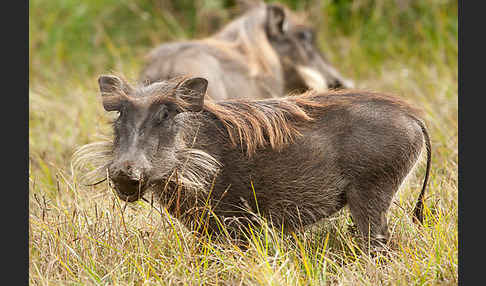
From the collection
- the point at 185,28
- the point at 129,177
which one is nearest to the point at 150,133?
the point at 129,177

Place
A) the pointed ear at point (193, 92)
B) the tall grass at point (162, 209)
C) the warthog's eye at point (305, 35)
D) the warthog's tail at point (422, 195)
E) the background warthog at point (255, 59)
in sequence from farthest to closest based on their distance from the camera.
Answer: the warthog's eye at point (305, 35) < the background warthog at point (255, 59) < the warthog's tail at point (422, 195) < the pointed ear at point (193, 92) < the tall grass at point (162, 209)

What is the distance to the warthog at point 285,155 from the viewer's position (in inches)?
132

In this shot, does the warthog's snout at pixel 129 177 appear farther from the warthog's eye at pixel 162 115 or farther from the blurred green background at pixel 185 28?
the blurred green background at pixel 185 28

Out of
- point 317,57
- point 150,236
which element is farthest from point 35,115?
point 150,236

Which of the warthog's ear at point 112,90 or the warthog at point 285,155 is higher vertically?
the warthog's ear at point 112,90

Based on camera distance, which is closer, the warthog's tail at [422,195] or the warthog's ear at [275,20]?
the warthog's tail at [422,195]

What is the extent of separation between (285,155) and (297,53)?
3504 mm

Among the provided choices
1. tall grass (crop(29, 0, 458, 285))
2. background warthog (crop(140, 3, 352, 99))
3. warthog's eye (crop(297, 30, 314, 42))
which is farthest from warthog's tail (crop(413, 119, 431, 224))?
warthog's eye (crop(297, 30, 314, 42))

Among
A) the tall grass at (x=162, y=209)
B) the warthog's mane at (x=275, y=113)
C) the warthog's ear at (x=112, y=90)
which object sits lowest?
the tall grass at (x=162, y=209)

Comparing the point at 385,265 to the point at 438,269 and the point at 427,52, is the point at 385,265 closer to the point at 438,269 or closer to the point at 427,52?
the point at 438,269

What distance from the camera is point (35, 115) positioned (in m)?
6.50

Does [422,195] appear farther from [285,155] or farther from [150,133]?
[150,133]

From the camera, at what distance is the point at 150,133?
3.16 metres

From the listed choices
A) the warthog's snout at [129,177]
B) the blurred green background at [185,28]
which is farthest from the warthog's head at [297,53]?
the warthog's snout at [129,177]
